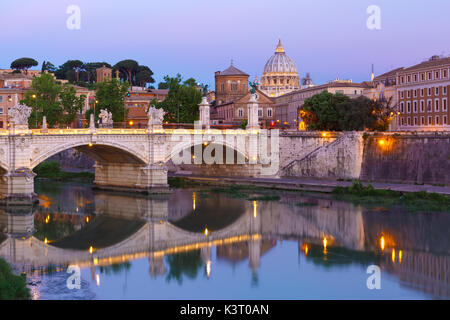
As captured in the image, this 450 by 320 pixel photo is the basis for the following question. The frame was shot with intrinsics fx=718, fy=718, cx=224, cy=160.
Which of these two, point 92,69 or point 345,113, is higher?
point 92,69

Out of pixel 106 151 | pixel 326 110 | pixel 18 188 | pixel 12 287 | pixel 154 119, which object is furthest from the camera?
pixel 326 110

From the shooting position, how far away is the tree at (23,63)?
323 ft

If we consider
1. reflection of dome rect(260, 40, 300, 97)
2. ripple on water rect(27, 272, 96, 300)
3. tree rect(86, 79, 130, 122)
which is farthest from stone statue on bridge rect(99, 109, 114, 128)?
reflection of dome rect(260, 40, 300, 97)

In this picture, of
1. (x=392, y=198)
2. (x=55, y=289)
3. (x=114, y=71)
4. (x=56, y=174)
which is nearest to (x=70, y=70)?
(x=114, y=71)

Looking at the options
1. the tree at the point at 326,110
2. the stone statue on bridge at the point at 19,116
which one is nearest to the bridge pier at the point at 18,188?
the stone statue on bridge at the point at 19,116

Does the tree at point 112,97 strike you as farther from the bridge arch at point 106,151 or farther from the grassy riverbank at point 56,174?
the bridge arch at point 106,151

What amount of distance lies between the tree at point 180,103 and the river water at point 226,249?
2113cm

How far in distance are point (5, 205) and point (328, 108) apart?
91.8ft

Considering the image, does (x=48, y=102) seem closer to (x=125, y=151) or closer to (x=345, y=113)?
(x=125, y=151)

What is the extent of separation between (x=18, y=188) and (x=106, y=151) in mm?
7516

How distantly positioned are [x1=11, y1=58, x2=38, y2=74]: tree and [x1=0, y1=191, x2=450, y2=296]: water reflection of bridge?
6905cm

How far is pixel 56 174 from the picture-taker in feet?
157

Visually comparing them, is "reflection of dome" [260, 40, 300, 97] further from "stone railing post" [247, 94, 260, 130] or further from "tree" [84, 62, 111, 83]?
"stone railing post" [247, 94, 260, 130]

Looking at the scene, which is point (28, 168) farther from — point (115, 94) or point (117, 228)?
point (115, 94)
